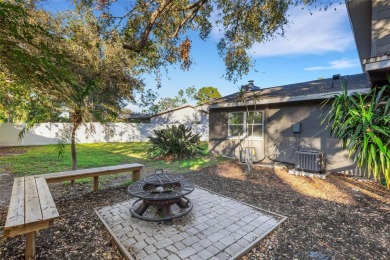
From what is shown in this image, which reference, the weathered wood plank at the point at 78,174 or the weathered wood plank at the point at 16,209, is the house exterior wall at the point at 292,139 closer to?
the weathered wood plank at the point at 78,174

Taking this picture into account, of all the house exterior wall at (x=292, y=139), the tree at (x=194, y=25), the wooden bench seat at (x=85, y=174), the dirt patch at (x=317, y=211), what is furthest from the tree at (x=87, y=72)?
the house exterior wall at (x=292, y=139)

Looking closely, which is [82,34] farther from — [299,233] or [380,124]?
[380,124]

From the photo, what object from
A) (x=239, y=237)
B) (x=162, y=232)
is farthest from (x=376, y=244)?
(x=162, y=232)

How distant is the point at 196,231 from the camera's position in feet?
9.51

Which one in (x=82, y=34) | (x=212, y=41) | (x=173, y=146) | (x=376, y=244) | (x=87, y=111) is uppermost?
(x=212, y=41)

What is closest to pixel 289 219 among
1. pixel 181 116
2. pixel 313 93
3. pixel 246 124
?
pixel 313 93

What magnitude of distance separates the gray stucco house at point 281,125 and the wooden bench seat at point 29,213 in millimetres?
6403

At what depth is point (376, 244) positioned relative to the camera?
2.68m

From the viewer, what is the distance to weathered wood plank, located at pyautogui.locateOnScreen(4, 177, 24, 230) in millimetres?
1968

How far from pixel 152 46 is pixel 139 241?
6.60 m

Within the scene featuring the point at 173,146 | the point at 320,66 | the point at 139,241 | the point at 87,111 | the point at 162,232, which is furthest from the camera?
the point at 320,66

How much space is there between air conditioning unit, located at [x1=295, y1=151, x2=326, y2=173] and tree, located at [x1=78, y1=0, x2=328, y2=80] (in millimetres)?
3860

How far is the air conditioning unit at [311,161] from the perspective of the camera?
5969mm

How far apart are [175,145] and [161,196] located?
6066 mm
